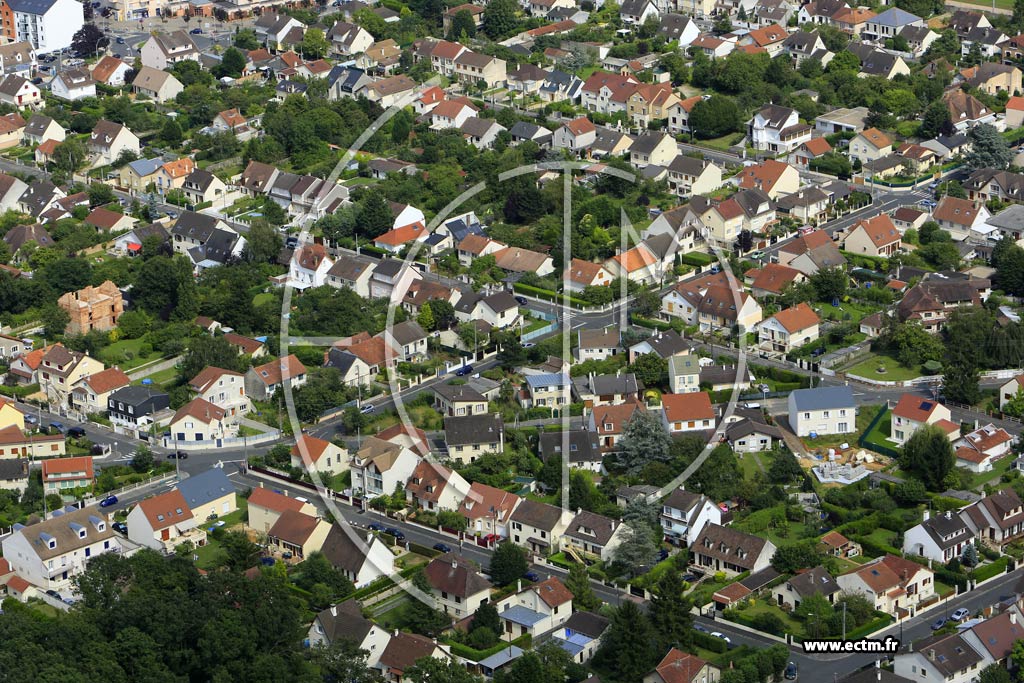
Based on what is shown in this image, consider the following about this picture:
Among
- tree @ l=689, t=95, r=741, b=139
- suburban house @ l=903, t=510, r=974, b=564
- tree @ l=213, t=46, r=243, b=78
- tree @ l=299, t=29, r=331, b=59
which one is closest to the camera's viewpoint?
suburban house @ l=903, t=510, r=974, b=564

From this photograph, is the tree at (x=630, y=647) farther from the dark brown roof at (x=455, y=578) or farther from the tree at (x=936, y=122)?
the tree at (x=936, y=122)

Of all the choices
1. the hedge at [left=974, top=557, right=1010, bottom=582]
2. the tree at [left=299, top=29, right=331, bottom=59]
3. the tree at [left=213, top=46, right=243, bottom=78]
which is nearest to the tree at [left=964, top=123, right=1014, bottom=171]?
the hedge at [left=974, top=557, right=1010, bottom=582]

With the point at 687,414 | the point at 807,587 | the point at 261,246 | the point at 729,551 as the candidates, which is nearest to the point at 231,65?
the point at 261,246

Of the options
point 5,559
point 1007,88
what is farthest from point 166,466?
point 1007,88

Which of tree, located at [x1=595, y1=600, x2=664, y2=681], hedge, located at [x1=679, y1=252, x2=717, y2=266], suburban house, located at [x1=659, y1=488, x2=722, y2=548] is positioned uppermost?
tree, located at [x1=595, y1=600, x2=664, y2=681]

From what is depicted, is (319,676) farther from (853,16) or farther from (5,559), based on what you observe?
(853,16)

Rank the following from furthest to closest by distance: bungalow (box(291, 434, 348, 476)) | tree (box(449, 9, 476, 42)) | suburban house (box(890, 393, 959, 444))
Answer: tree (box(449, 9, 476, 42)) → suburban house (box(890, 393, 959, 444)) → bungalow (box(291, 434, 348, 476))

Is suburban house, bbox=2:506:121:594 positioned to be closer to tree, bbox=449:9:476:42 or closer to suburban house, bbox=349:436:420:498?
suburban house, bbox=349:436:420:498

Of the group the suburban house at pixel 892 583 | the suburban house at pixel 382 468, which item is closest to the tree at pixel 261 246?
the suburban house at pixel 382 468

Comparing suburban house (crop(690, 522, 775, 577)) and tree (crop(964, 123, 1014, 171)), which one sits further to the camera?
tree (crop(964, 123, 1014, 171))
